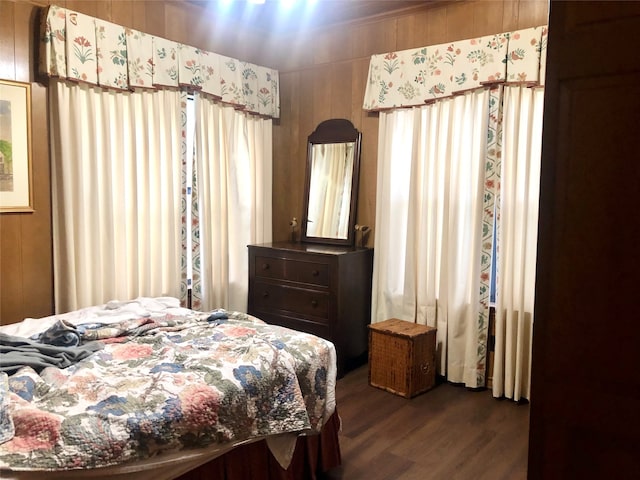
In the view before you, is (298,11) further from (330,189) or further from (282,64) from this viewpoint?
(330,189)

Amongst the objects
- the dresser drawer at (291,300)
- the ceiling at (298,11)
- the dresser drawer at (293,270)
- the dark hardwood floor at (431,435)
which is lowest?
the dark hardwood floor at (431,435)

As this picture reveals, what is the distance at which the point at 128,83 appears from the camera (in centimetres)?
312

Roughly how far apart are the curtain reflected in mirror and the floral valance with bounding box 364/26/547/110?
0.48 metres

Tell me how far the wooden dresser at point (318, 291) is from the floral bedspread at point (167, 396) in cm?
120

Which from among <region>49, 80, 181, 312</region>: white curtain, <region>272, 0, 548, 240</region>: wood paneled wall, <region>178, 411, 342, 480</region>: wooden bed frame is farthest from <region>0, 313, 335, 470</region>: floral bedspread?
<region>272, 0, 548, 240</region>: wood paneled wall

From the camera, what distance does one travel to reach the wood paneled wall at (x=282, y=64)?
2.73 m

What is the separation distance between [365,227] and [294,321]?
0.94 metres

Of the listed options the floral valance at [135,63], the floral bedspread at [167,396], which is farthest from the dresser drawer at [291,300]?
the floral valance at [135,63]

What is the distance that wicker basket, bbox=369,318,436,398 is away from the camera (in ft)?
10.4

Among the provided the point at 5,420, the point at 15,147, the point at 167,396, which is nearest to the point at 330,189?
the point at 15,147

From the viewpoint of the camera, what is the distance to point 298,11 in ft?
12.5

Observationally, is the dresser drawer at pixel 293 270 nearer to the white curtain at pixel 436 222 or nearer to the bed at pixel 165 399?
the white curtain at pixel 436 222

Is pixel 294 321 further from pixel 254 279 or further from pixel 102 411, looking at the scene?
pixel 102 411

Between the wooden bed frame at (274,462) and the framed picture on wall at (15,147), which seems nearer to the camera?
the wooden bed frame at (274,462)
